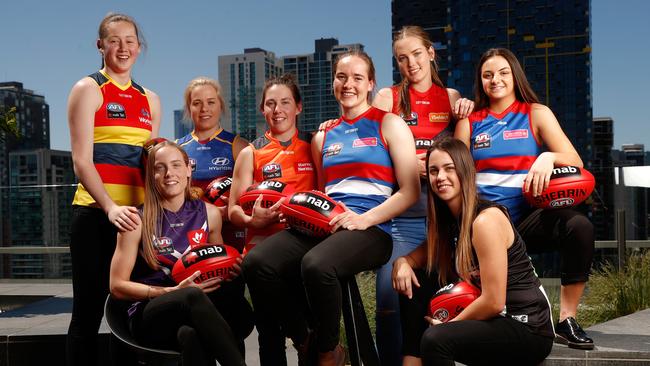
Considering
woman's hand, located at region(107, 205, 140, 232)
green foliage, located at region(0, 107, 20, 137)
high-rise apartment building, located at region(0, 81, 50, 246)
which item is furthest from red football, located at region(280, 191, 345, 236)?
high-rise apartment building, located at region(0, 81, 50, 246)

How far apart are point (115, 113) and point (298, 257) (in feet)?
3.53

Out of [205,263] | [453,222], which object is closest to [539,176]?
[453,222]

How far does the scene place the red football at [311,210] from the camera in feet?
10.1

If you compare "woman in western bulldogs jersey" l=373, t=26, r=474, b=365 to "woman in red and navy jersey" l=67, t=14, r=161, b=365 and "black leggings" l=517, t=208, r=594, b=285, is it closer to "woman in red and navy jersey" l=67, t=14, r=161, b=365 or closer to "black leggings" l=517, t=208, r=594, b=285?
"black leggings" l=517, t=208, r=594, b=285

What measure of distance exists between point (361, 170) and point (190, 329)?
1.00 meters

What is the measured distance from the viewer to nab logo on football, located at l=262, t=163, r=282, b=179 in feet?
11.4

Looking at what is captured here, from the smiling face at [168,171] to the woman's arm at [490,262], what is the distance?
132cm

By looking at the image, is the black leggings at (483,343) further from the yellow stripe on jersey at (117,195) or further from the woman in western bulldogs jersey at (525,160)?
the yellow stripe on jersey at (117,195)

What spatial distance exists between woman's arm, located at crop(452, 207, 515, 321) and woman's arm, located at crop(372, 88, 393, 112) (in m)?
0.98

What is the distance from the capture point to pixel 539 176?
10.7 ft

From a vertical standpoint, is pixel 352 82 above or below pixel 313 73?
below

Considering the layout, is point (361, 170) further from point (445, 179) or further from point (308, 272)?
point (308, 272)

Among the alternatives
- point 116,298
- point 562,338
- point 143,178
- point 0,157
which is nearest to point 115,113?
point 143,178

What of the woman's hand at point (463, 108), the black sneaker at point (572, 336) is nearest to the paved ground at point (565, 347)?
the black sneaker at point (572, 336)
